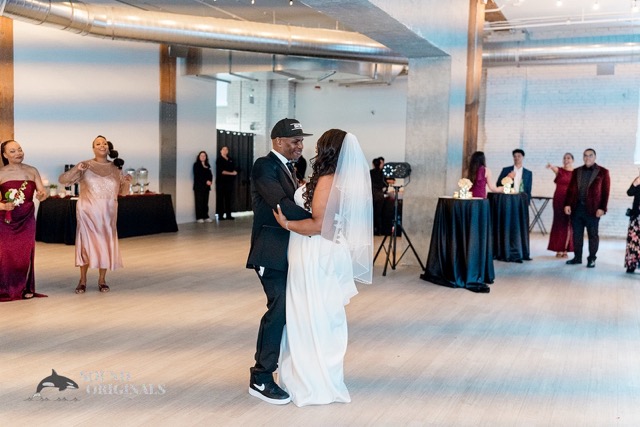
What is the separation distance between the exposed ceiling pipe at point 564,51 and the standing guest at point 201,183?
231 inches

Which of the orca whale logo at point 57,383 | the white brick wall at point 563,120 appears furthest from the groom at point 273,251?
the white brick wall at point 563,120

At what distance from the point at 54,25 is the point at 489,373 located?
664 cm

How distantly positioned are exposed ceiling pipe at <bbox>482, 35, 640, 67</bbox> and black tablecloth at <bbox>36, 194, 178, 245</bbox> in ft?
21.1

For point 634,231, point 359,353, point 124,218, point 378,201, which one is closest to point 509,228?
point 634,231

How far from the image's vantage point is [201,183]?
13078 mm

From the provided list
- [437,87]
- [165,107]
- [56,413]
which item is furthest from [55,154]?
[56,413]

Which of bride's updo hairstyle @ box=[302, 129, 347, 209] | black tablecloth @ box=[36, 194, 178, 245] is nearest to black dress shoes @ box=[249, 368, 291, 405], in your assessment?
bride's updo hairstyle @ box=[302, 129, 347, 209]

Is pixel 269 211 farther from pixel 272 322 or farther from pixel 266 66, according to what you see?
pixel 266 66

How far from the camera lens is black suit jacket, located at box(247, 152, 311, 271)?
326 cm

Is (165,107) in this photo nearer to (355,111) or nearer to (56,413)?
(355,111)

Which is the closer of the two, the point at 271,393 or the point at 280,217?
the point at 280,217

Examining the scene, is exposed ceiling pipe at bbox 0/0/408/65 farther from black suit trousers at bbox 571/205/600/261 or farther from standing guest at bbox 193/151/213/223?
standing guest at bbox 193/151/213/223

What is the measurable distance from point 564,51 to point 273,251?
951cm

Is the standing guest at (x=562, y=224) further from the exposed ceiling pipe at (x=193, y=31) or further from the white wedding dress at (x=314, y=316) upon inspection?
the white wedding dress at (x=314, y=316)
